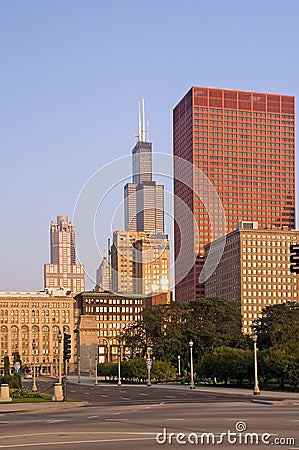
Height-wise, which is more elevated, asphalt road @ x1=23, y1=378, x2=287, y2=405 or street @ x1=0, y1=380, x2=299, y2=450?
street @ x1=0, y1=380, x2=299, y2=450

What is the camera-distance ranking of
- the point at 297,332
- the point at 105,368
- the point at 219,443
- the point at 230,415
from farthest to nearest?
1. the point at 105,368
2. the point at 297,332
3. the point at 230,415
4. the point at 219,443

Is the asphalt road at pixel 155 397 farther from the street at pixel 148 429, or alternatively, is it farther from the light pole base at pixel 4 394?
the street at pixel 148 429

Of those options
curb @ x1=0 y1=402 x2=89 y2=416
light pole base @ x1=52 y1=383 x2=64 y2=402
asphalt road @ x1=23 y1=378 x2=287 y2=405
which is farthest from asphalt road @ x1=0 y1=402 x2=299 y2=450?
light pole base @ x1=52 y1=383 x2=64 y2=402

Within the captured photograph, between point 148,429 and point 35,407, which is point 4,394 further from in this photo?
point 148,429

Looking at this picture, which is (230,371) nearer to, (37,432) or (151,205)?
(37,432)

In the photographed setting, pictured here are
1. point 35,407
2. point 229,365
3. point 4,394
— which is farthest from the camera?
point 229,365

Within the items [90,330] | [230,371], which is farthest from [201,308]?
[230,371]

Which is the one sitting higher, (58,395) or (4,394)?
(4,394)

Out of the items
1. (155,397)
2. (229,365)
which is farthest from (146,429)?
(229,365)

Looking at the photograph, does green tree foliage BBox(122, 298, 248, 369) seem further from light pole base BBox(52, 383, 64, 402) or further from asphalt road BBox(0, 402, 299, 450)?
asphalt road BBox(0, 402, 299, 450)

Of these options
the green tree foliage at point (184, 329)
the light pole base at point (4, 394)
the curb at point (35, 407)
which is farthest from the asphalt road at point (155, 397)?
the green tree foliage at point (184, 329)

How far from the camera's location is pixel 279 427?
3050cm

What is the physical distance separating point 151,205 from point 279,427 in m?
130

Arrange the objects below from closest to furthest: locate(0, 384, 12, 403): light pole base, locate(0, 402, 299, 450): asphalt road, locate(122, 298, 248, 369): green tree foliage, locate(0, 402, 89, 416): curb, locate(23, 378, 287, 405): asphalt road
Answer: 1. locate(0, 402, 299, 450): asphalt road
2. locate(0, 402, 89, 416): curb
3. locate(0, 384, 12, 403): light pole base
4. locate(23, 378, 287, 405): asphalt road
5. locate(122, 298, 248, 369): green tree foliage
